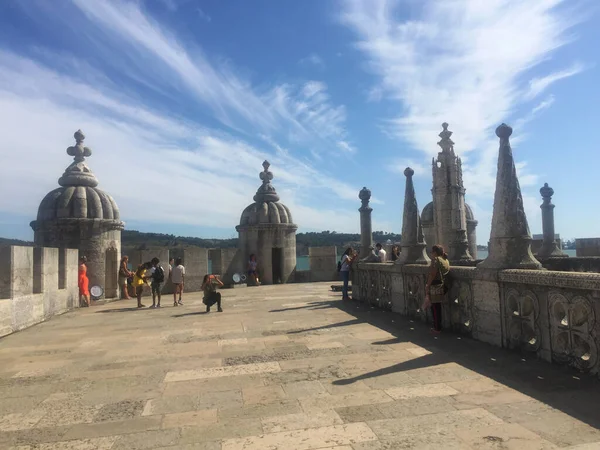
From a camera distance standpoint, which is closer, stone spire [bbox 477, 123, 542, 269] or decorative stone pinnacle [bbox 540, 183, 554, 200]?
stone spire [bbox 477, 123, 542, 269]

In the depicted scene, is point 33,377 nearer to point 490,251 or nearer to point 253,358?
point 253,358

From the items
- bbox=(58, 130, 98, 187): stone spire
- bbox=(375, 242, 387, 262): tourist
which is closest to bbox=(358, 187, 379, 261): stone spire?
bbox=(375, 242, 387, 262): tourist

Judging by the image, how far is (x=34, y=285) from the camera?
9.83m

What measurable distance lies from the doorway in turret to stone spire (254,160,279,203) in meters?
2.32

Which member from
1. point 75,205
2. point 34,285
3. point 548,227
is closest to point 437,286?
point 548,227

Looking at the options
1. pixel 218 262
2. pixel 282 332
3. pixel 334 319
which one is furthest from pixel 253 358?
pixel 218 262

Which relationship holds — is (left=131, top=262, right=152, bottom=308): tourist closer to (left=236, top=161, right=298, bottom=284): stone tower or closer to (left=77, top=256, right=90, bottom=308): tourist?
(left=77, top=256, right=90, bottom=308): tourist

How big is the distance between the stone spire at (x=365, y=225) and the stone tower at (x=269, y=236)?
23.0 feet

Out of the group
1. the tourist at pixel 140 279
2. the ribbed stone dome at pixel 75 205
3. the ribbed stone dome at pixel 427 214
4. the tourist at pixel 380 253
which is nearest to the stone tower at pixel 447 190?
the ribbed stone dome at pixel 427 214

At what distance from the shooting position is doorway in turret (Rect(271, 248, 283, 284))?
19.8 metres

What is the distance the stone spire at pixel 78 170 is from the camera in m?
14.3

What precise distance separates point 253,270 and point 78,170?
25.8 ft

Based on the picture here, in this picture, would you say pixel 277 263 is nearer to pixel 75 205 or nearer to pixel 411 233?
pixel 75 205

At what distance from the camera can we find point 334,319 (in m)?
8.58
